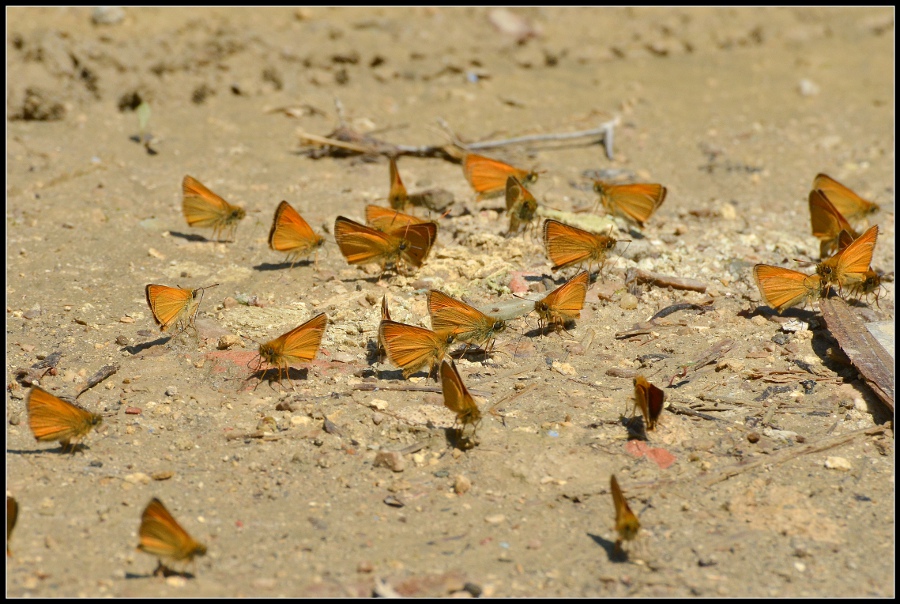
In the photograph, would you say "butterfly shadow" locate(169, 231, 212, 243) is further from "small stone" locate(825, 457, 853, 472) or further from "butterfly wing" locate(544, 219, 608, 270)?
"small stone" locate(825, 457, 853, 472)

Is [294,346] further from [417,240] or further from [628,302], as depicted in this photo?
[628,302]

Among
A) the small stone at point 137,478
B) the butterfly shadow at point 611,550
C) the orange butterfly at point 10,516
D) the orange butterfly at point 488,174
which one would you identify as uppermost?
the orange butterfly at point 488,174

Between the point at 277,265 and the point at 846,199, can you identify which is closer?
the point at 277,265

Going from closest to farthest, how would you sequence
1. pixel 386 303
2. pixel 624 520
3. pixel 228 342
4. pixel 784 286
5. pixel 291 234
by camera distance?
pixel 624 520 → pixel 228 342 → pixel 386 303 → pixel 784 286 → pixel 291 234

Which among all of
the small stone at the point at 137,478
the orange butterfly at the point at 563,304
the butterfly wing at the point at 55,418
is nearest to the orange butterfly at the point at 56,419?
the butterfly wing at the point at 55,418

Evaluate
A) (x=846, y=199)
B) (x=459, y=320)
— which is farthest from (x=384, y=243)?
(x=846, y=199)

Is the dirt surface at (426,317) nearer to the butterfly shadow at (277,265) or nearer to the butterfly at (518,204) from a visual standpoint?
the butterfly shadow at (277,265)

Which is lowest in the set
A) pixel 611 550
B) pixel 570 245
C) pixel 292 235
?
pixel 611 550

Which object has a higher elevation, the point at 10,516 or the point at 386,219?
the point at 386,219
